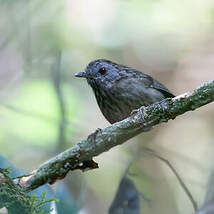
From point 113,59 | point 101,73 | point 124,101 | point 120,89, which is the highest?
point 113,59

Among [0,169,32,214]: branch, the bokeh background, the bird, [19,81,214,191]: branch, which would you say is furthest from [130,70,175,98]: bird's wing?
[0,169,32,214]: branch

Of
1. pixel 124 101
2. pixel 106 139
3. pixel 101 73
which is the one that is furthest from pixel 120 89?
pixel 106 139

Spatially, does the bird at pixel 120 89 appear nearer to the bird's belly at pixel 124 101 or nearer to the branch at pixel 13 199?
the bird's belly at pixel 124 101

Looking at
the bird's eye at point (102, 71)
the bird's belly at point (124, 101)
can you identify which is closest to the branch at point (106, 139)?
the bird's belly at point (124, 101)

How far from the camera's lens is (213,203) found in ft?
16.2

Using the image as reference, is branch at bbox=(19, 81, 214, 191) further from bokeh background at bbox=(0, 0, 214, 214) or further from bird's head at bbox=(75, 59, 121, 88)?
bokeh background at bbox=(0, 0, 214, 214)

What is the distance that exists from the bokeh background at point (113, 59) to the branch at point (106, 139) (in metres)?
2.95

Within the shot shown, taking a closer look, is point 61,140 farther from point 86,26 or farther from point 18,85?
point 86,26

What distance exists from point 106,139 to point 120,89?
1.42 m

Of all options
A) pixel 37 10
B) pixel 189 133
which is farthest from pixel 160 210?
pixel 37 10

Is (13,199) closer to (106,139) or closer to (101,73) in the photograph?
(106,139)

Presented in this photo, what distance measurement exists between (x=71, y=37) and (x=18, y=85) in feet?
4.12

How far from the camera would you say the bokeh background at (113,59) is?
6.83 m

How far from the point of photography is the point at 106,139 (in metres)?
3.40
